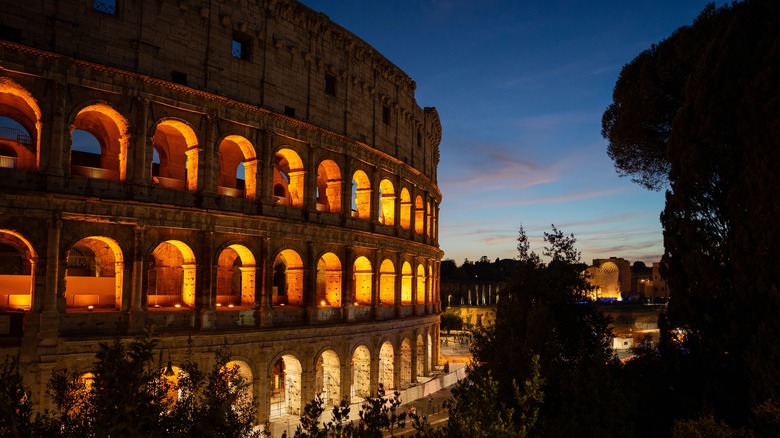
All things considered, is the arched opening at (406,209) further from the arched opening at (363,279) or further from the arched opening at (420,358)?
the arched opening at (420,358)

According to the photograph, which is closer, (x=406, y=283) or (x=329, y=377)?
(x=329, y=377)

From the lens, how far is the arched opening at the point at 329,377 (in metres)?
22.7

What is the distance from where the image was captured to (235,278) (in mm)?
23422

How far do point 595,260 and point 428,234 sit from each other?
51891 millimetres

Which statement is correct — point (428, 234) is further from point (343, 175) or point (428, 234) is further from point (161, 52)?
point (161, 52)

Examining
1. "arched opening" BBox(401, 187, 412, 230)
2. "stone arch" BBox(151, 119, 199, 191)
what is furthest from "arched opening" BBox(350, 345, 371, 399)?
"stone arch" BBox(151, 119, 199, 191)

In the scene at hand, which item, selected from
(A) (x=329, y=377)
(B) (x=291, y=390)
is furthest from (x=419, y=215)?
(B) (x=291, y=390)

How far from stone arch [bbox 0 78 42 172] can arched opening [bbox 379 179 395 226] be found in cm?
1440

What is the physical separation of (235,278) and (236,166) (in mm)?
4595

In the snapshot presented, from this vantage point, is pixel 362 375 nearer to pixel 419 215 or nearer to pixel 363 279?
Answer: pixel 363 279

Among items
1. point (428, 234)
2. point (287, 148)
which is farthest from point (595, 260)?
point (287, 148)

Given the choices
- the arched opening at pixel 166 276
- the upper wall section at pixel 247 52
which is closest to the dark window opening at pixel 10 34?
the upper wall section at pixel 247 52

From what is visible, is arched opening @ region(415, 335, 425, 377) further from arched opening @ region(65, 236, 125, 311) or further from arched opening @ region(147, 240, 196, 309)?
arched opening @ region(65, 236, 125, 311)

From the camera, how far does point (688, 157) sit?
55.6ft
